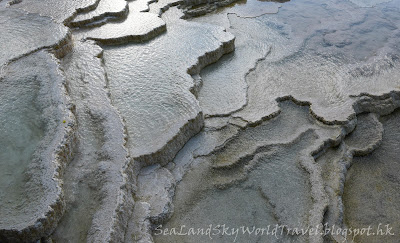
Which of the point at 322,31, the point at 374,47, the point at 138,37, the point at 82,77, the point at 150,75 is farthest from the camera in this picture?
the point at 322,31

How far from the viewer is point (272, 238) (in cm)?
257

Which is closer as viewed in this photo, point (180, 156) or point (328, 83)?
point (180, 156)

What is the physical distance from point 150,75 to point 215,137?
1121mm

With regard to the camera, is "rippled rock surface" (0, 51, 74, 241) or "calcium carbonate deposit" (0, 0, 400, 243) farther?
"calcium carbonate deposit" (0, 0, 400, 243)

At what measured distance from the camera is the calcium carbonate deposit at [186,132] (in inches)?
97.0

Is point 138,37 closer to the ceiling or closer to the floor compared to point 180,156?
closer to the ceiling

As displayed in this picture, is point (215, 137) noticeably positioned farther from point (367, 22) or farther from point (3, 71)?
point (367, 22)

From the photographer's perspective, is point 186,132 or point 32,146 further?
point 186,132

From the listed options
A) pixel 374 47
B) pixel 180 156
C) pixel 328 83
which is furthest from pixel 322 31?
pixel 180 156

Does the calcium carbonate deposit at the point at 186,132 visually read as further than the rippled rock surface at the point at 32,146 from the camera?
Yes

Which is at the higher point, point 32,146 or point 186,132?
point 32,146

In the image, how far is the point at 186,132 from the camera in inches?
127

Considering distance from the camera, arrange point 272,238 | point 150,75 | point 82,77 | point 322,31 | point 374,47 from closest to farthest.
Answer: point 272,238 → point 82,77 → point 150,75 → point 374,47 → point 322,31

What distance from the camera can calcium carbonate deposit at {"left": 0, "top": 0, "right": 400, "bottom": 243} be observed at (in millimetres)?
2463
